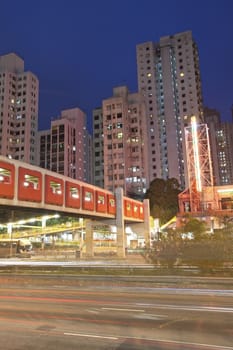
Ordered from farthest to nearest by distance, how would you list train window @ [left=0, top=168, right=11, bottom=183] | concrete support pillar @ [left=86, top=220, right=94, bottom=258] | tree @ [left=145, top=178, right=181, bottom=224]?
tree @ [left=145, top=178, right=181, bottom=224], concrete support pillar @ [left=86, top=220, right=94, bottom=258], train window @ [left=0, top=168, right=11, bottom=183]

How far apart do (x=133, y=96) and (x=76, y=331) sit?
418 feet

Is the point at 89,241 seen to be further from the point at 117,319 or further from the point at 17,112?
the point at 17,112

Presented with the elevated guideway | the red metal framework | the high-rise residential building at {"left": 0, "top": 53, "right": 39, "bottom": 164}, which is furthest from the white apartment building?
the elevated guideway

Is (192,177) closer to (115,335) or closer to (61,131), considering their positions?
(115,335)

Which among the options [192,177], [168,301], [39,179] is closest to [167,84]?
[192,177]

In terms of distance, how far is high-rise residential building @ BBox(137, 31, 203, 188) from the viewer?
13125cm

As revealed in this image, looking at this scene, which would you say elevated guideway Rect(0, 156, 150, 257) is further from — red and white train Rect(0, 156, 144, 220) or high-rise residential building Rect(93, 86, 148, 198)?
high-rise residential building Rect(93, 86, 148, 198)

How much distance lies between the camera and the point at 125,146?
4643 inches

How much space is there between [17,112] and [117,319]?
438 ft

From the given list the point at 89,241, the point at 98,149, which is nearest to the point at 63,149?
the point at 98,149

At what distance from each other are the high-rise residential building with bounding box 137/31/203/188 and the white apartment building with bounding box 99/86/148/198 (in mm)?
10839

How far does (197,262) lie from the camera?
2952 cm

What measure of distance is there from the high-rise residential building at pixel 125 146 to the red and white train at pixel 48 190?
59037 millimetres

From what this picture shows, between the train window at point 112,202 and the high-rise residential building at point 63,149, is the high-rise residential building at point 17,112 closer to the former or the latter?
the high-rise residential building at point 63,149
